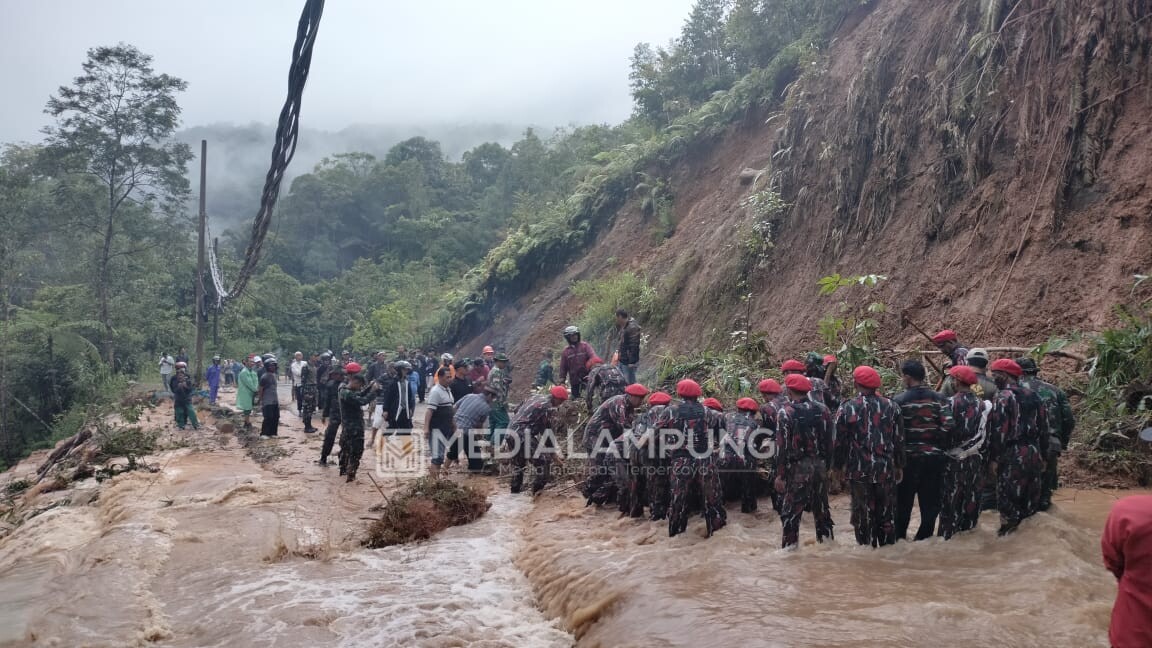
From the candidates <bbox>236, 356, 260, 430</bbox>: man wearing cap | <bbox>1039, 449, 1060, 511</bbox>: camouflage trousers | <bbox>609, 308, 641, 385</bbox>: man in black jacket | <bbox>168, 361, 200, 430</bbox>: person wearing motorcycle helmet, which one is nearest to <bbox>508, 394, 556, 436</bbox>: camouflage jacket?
<bbox>609, 308, 641, 385</bbox>: man in black jacket

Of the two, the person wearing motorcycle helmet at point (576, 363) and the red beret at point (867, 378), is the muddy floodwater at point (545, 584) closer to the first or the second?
the red beret at point (867, 378)

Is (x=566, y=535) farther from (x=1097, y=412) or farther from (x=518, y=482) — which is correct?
(x=1097, y=412)

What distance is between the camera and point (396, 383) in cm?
1280

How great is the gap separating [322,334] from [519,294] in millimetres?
22187

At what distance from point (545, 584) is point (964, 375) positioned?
4.34 meters

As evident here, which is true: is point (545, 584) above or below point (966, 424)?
below

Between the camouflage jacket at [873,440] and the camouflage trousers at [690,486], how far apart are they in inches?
58.5

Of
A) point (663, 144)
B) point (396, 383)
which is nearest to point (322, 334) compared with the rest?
point (663, 144)

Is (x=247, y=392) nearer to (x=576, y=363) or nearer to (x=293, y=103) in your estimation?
(x=576, y=363)

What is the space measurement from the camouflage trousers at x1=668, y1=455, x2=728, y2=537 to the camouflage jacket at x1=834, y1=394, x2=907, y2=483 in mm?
1485

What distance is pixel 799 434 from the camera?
6676 mm

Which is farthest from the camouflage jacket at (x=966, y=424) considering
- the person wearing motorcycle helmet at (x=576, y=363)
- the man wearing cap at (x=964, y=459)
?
the person wearing motorcycle helmet at (x=576, y=363)

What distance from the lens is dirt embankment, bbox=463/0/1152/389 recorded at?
1006 cm

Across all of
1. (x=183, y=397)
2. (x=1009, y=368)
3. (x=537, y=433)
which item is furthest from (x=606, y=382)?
(x=183, y=397)
